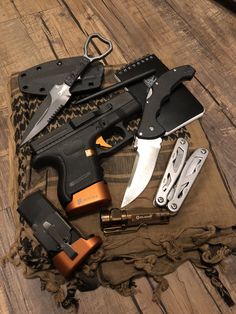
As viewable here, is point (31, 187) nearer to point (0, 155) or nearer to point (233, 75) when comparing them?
point (0, 155)

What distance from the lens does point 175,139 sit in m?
0.95

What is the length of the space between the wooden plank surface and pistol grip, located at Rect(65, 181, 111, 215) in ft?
Answer: 0.65

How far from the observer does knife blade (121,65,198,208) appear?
87 cm

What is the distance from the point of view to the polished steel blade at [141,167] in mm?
864

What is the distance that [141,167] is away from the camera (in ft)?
2.89

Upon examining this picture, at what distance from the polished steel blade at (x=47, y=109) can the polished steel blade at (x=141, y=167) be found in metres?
0.21

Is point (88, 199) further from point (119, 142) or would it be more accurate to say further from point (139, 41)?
point (139, 41)

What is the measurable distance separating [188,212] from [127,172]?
0.17 m

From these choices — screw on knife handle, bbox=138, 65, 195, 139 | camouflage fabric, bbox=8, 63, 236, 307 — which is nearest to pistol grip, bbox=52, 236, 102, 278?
camouflage fabric, bbox=8, 63, 236, 307

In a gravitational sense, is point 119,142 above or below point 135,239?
above

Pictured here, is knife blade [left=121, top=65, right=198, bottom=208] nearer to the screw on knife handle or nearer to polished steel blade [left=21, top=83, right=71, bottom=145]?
the screw on knife handle

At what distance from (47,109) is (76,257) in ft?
1.21

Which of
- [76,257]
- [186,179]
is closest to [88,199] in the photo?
[76,257]

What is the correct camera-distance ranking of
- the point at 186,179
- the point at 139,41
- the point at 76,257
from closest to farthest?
the point at 76,257 < the point at 186,179 < the point at 139,41
